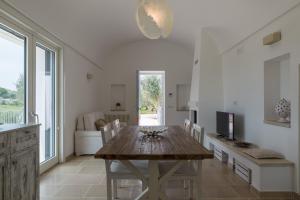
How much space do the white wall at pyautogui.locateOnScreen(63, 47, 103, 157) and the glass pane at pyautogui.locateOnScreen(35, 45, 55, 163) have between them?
0.99 feet

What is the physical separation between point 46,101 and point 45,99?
0.06 m

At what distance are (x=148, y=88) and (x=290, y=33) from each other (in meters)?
6.66

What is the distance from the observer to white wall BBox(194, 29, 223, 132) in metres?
6.05

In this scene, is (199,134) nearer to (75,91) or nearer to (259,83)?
(259,83)

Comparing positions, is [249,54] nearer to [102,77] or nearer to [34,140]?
[34,140]

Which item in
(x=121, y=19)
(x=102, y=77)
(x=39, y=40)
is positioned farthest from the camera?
(x=102, y=77)

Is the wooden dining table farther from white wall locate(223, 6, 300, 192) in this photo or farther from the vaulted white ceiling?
the vaulted white ceiling

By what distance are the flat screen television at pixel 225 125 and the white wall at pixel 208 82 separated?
0.50 m

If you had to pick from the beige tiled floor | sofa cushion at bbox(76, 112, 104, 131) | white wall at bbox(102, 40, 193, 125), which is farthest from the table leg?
white wall at bbox(102, 40, 193, 125)

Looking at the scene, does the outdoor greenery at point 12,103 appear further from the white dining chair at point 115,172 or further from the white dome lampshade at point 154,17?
the white dome lampshade at point 154,17

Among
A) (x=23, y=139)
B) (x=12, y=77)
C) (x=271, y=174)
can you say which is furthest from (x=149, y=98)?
(x=23, y=139)

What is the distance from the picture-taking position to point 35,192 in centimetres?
257

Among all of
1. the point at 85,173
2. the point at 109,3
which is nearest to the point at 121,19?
the point at 109,3

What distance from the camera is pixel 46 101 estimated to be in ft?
14.5
